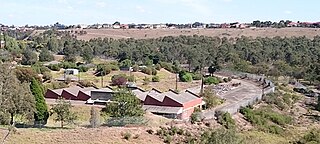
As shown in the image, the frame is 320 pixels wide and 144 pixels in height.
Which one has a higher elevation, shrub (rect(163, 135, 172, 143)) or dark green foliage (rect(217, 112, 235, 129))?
shrub (rect(163, 135, 172, 143))

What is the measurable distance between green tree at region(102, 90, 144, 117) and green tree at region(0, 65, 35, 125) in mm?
8077

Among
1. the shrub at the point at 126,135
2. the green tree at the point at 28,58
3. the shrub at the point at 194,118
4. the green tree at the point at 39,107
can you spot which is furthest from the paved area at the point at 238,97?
the green tree at the point at 28,58

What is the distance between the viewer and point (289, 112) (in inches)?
2493

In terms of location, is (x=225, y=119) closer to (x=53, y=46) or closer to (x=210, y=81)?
(x=210, y=81)

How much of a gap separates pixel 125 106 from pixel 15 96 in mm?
11166

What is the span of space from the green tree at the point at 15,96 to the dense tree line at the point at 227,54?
60.8 metres

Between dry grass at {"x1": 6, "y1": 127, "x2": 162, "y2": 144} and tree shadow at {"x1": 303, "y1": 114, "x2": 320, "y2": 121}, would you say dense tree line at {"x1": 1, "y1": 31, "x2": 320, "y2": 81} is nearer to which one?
tree shadow at {"x1": 303, "y1": 114, "x2": 320, "y2": 121}

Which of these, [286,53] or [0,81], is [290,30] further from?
[0,81]

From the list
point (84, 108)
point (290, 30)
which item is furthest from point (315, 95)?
point (290, 30)

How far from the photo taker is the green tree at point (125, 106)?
4136cm

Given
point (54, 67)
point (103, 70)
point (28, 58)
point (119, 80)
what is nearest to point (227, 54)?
point (103, 70)

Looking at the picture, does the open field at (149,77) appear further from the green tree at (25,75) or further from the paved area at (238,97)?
the green tree at (25,75)

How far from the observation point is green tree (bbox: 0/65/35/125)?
86.2ft

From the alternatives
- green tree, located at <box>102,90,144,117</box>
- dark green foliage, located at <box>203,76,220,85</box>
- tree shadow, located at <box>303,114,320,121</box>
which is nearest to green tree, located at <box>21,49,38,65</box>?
dark green foliage, located at <box>203,76,220,85</box>
